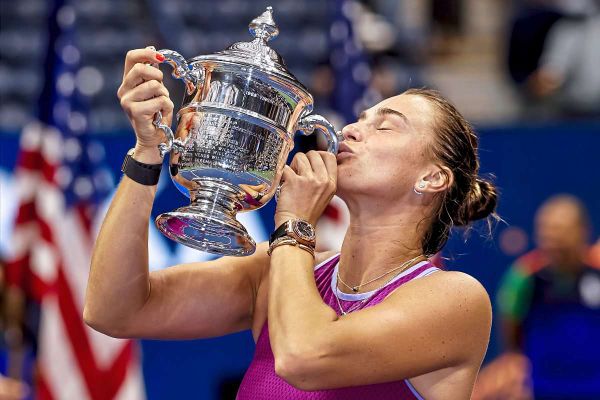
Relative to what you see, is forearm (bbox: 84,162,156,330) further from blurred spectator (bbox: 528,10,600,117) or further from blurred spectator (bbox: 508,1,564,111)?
blurred spectator (bbox: 508,1,564,111)

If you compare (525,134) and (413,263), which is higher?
(413,263)

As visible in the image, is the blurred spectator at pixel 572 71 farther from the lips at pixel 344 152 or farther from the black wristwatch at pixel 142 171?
the black wristwatch at pixel 142 171

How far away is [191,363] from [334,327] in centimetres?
308

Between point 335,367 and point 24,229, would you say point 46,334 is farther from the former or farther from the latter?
point 335,367

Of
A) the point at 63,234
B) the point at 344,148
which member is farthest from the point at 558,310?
the point at 344,148

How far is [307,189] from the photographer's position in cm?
214

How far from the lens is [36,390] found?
4.27 metres

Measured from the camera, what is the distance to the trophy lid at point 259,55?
6.79 feet

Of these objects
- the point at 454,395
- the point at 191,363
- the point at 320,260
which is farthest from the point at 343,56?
the point at 454,395

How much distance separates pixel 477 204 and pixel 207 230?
2.02 ft

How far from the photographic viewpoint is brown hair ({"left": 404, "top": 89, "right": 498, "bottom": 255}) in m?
2.33

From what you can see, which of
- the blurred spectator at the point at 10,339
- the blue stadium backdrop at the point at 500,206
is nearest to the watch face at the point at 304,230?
the blurred spectator at the point at 10,339

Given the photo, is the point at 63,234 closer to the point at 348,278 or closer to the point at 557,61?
the point at 348,278

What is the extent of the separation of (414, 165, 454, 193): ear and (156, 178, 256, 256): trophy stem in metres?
0.39
